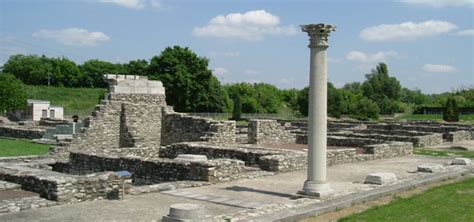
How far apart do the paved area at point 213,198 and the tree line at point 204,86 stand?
4680 centimetres

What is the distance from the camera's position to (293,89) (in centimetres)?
12962

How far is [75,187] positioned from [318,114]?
5709mm

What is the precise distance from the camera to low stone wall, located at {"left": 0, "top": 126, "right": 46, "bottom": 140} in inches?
1241

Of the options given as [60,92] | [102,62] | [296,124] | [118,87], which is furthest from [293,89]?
[118,87]

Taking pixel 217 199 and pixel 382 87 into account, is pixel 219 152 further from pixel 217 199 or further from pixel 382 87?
pixel 382 87

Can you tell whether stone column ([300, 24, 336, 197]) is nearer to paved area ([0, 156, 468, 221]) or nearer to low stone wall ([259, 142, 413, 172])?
paved area ([0, 156, 468, 221])

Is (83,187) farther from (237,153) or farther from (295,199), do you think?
(237,153)

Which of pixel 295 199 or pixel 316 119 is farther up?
pixel 316 119

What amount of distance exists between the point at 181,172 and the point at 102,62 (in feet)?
328

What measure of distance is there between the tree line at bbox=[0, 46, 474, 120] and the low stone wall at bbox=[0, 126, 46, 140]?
22.7 meters

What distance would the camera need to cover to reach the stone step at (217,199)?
1149cm

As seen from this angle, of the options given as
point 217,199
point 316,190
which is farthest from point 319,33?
point 217,199

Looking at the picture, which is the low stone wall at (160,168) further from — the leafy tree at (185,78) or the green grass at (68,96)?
the green grass at (68,96)

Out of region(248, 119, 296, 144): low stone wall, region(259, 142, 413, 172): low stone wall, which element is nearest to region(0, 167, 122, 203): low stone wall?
region(259, 142, 413, 172): low stone wall
